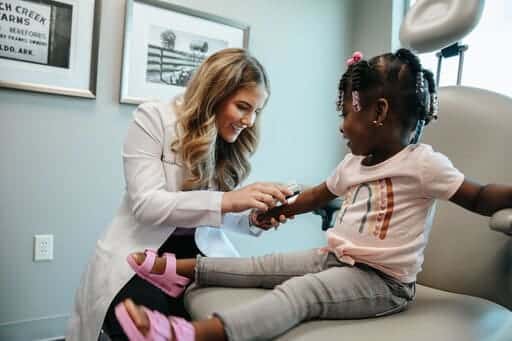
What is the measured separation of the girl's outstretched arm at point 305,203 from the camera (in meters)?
1.01

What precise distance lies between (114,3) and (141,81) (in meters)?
0.32

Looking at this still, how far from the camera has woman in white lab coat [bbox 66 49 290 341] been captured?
0.92 meters

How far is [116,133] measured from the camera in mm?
1699

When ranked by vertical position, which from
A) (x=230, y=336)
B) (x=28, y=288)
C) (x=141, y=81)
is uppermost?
(x=141, y=81)

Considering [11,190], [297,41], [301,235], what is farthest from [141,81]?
[301,235]

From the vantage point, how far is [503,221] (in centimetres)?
64

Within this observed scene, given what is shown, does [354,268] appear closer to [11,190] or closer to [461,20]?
[461,20]

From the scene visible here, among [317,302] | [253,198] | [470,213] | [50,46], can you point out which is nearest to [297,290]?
[317,302]

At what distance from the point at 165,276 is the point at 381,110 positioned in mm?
565

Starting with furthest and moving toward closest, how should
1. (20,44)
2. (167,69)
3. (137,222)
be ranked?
(167,69) → (20,44) → (137,222)

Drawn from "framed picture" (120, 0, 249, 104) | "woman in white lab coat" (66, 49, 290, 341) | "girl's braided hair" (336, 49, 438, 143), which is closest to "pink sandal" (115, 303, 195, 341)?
"woman in white lab coat" (66, 49, 290, 341)

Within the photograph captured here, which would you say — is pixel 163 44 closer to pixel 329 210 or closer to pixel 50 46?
pixel 50 46

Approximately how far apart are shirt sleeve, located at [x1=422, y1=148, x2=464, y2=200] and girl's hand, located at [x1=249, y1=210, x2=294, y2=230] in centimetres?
35

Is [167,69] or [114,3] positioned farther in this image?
[167,69]
